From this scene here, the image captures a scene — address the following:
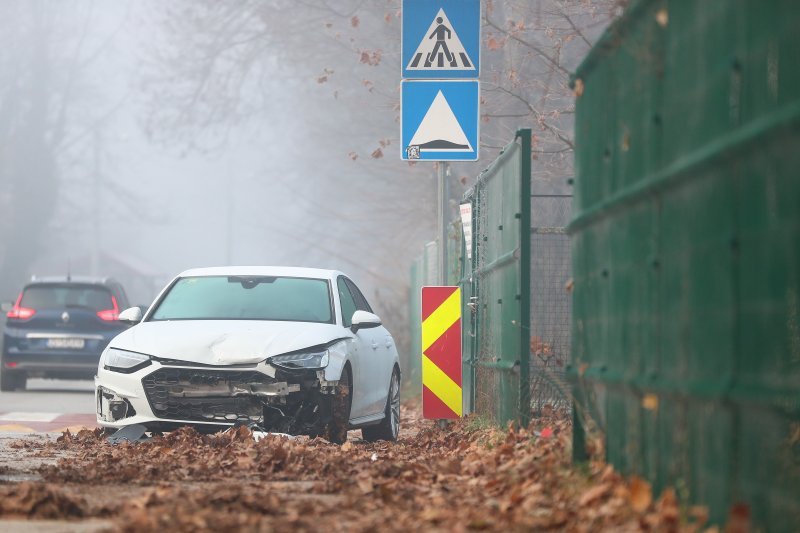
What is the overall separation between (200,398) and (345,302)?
2.39 metres

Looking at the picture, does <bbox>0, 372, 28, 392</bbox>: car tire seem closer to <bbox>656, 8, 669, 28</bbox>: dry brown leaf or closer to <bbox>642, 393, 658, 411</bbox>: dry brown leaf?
<bbox>642, 393, 658, 411</bbox>: dry brown leaf

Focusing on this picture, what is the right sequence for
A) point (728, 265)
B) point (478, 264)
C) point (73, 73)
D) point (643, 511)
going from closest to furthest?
point (728, 265)
point (643, 511)
point (478, 264)
point (73, 73)

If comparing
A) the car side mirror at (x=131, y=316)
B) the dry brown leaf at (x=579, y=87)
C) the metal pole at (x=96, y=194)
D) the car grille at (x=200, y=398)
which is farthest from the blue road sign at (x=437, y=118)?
the metal pole at (x=96, y=194)

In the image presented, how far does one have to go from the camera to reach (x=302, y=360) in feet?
35.2

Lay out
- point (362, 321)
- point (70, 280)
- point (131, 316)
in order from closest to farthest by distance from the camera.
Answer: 1. point (362, 321)
2. point (131, 316)
3. point (70, 280)

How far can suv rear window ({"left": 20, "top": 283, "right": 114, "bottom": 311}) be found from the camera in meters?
23.6

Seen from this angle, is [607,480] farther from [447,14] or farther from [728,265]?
[447,14]

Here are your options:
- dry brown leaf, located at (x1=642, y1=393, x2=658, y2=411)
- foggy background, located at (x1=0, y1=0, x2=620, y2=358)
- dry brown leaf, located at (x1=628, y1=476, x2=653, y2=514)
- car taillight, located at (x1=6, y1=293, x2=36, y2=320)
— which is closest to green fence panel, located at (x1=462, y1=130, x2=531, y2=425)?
foggy background, located at (x1=0, y1=0, x2=620, y2=358)

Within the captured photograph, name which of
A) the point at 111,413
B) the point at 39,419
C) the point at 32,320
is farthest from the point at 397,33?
the point at 111,413

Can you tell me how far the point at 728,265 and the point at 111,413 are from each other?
23.5ft

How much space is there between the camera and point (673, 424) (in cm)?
535

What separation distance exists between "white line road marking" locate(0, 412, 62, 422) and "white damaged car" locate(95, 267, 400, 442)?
14.9ft

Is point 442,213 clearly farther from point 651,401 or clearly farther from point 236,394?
point 651,401

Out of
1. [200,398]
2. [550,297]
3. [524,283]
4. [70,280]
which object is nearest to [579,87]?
[524,283]
